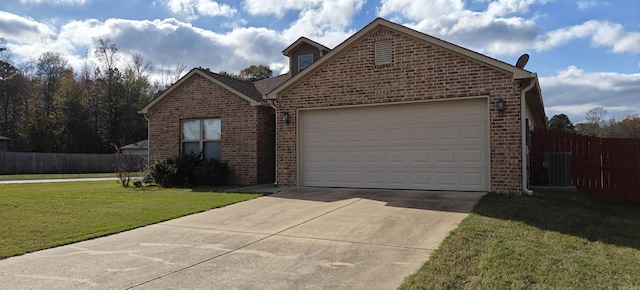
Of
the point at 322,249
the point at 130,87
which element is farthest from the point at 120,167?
the point at 130,87

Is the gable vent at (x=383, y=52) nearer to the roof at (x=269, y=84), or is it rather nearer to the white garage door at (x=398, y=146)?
the white garage door at (x=398, y=146)

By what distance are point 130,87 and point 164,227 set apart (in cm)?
4497

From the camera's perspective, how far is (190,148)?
52.4ft

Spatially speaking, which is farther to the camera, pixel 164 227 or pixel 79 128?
pixel 79 128

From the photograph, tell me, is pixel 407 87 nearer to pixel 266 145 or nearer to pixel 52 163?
pixel 266 145

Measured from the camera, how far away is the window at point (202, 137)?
50.4ft

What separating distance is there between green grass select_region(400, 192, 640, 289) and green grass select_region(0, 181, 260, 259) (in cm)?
534

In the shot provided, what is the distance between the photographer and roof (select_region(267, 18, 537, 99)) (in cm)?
981

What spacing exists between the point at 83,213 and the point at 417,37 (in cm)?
888

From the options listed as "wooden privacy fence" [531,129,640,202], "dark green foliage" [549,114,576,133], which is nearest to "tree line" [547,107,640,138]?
"dark green foliage" [549,114,576,133]

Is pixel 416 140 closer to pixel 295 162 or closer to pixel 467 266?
pixel 295 162

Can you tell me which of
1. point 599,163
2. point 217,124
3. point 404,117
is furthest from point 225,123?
point 599,163

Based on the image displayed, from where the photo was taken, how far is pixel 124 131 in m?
46.3

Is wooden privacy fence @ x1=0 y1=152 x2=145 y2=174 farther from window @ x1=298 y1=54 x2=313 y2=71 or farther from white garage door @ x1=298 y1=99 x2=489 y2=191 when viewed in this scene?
white garage door @ x1=298 y1=99 x2=489 y2=191
